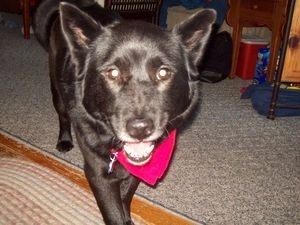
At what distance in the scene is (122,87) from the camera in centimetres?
130

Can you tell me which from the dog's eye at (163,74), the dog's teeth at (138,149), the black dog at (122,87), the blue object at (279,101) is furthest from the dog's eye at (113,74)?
the blue object at (279,101)

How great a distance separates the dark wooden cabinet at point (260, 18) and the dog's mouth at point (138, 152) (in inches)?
82.2

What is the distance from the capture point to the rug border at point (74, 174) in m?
1.59

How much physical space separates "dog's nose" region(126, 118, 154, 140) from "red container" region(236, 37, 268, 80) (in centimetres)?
253

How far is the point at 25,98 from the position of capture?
2736mm

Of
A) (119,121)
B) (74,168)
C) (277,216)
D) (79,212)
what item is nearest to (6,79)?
(74,168)

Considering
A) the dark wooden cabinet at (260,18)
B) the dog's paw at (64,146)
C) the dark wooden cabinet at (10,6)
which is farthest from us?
the dark wooden cabinet at (10,6)

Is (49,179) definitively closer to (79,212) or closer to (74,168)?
(74,168)

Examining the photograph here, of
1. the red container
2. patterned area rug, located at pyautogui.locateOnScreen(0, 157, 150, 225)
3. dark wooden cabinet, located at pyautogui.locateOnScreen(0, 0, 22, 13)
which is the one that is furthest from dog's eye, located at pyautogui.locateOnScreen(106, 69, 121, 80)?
dark wooden cabinet, located at pyautogui.locateOnScreen(0, 0, 22, 13)

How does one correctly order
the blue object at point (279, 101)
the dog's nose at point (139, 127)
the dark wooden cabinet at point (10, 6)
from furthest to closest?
1. the dark wooden cabinet at point (10, 6)
2. the blue object at point (279, 101)
3. the dog's nose at point (139, 127)

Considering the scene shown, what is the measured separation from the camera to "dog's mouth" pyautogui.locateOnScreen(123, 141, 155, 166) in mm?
1312

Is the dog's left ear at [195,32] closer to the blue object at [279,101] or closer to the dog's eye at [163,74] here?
the dog's eye at [163,74]

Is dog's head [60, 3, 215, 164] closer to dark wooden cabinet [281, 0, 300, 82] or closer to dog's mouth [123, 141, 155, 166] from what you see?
dog's mouth [123, 141, 155, 166]

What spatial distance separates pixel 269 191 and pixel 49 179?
1.05m
